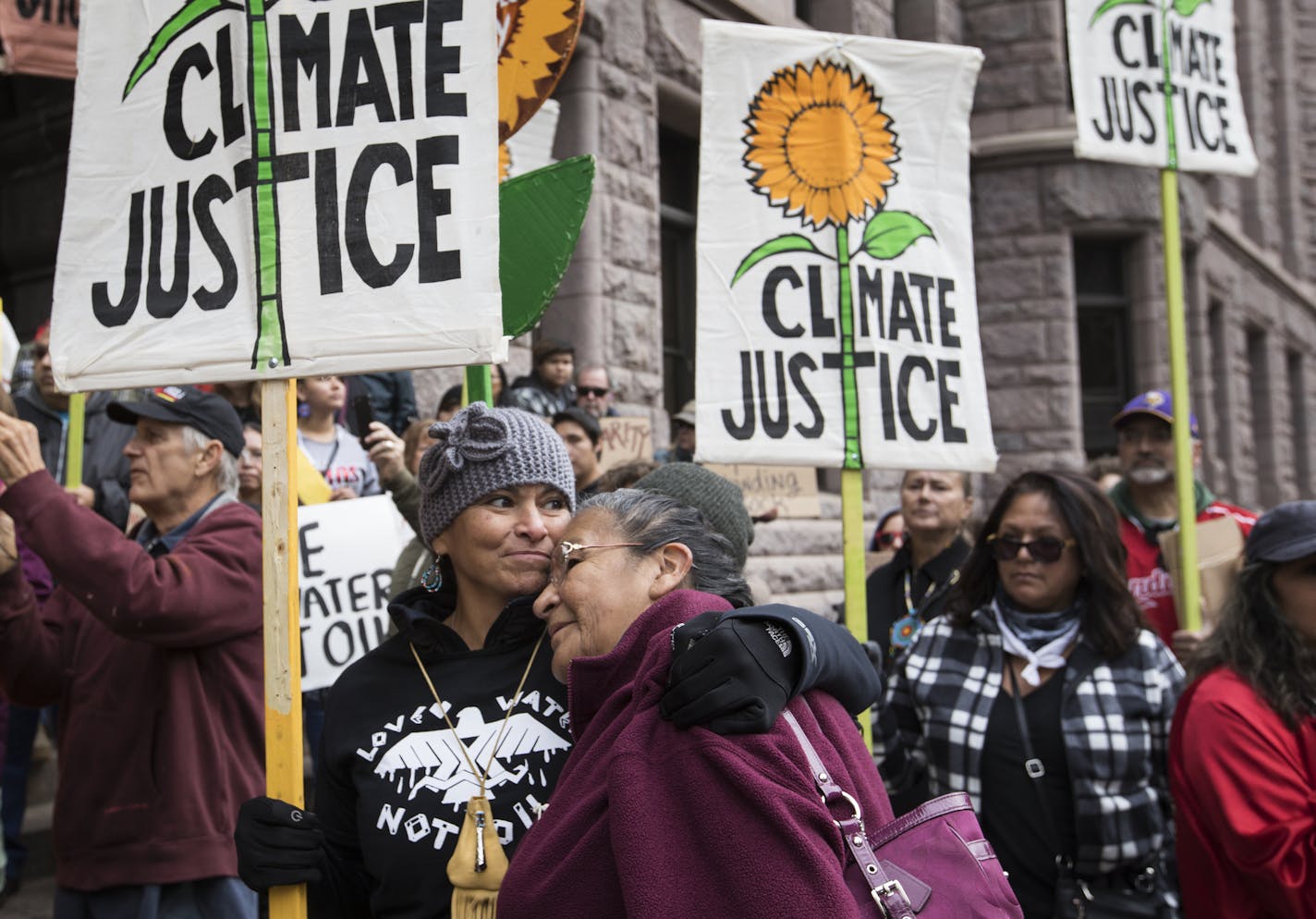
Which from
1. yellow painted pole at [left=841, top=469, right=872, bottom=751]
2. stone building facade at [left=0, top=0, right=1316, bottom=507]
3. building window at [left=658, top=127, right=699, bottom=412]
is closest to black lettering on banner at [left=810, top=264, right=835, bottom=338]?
yellow painted pole at [left=841, top=469, right=872, bottom=751]

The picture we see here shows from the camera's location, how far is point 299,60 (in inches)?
101

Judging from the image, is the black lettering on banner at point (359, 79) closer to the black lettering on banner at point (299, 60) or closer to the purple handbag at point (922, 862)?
the black lettering on banner at point (299, 60)

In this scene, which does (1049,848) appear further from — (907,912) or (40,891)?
(40,891)

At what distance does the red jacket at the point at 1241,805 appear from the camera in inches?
106

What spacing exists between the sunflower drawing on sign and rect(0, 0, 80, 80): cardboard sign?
13.0 ft

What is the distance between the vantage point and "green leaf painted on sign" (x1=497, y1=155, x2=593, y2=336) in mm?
3115

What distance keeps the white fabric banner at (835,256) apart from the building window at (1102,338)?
1124cm

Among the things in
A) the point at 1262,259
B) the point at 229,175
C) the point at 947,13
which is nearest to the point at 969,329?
the point at 229,175

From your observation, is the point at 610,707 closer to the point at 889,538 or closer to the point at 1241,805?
the point at 1241,805

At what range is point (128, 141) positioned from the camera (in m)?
2.62

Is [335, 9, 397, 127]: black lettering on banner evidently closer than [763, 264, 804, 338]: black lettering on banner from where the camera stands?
Yes

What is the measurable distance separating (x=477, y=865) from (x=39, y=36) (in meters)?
5.59

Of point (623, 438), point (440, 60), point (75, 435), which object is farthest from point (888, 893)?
point (623, 438)

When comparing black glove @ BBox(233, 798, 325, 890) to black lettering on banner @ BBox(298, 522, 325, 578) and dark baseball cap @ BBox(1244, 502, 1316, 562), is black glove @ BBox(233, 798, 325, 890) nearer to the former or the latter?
black lettering on banner @ BBox(298, 522, 325, 578)
